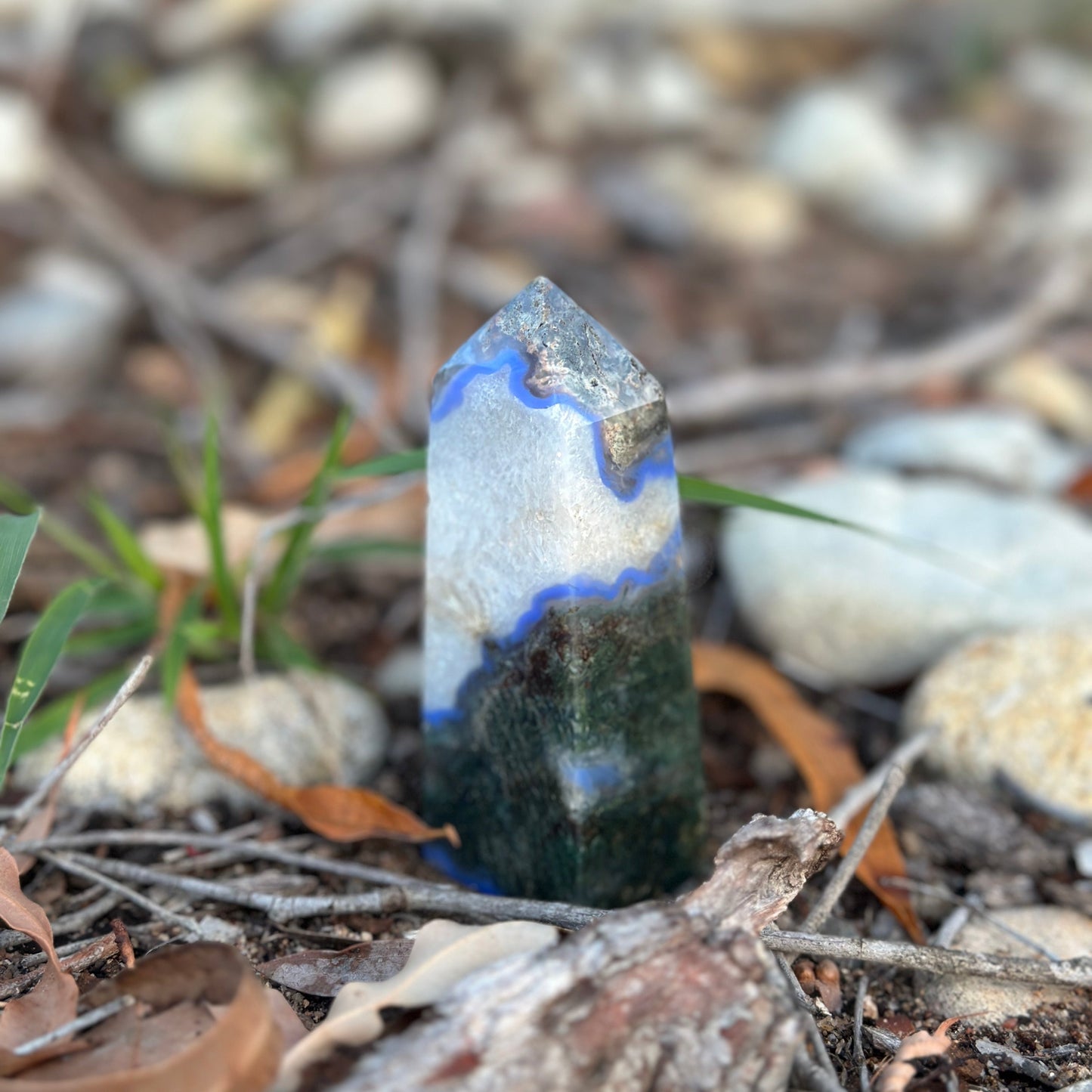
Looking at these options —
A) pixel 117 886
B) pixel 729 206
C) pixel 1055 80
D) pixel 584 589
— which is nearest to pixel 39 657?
pixel 117 886

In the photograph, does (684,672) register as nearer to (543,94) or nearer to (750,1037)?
(750,1037)

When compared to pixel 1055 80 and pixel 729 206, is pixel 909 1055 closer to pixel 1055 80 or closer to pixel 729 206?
pixel 729 206

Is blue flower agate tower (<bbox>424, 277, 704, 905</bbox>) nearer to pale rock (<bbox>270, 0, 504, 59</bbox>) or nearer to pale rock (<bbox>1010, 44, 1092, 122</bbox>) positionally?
pale rock (<bbox>270, 0, 504, 59</bbox>)

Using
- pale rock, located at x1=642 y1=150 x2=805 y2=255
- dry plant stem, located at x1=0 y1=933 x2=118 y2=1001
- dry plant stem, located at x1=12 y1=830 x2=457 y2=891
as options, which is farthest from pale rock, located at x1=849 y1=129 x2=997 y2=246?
dry plant stem, located at x1=0 y1=933 x2=118 y2=1001

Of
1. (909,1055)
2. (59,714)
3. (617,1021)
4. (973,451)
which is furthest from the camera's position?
(973,451)

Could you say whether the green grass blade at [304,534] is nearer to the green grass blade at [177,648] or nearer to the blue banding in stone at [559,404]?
the green grass blade at [177,648]

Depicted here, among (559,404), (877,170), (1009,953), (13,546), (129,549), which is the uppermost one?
(877,170)
